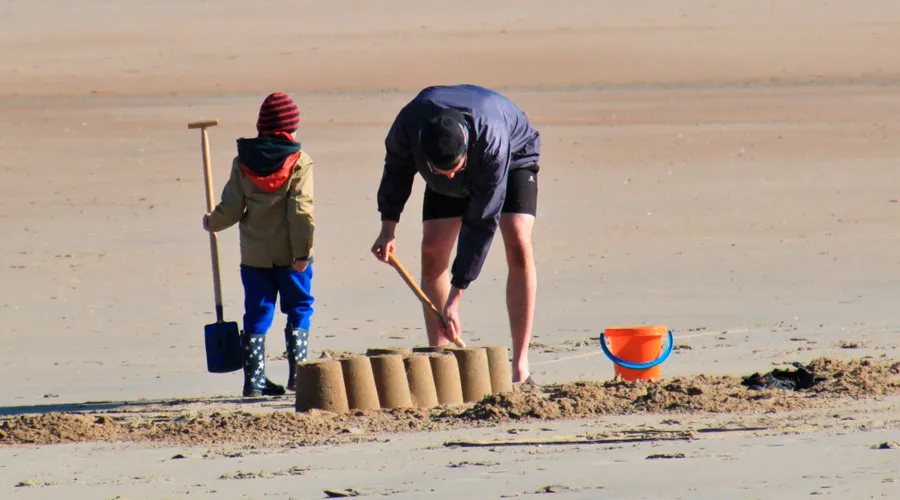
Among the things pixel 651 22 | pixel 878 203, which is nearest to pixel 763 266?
pixel 878 203

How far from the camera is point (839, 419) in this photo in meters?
5.68

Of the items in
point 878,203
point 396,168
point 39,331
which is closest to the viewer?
point 396,168

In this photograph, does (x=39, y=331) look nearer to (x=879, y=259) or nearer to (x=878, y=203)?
(x=879, y=259)

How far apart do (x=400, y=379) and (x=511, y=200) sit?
993 mm

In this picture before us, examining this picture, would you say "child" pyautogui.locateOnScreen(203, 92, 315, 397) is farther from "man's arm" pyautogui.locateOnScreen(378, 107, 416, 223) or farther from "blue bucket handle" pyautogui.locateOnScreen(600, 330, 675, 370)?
"blue bucket handle" pyautogui.locateOnScreen(600, 330, 675, 370)

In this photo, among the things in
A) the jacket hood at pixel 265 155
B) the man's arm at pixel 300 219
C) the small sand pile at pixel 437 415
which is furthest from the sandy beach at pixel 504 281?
the jacket hood at pixel 265 155

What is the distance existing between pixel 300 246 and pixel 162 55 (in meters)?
28.8

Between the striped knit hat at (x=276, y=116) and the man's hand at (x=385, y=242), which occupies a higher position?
the striped knit hat at (x=276, y=116)

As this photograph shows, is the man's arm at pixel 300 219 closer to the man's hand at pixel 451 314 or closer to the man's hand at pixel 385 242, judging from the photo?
the man's hand at pixel 385 242

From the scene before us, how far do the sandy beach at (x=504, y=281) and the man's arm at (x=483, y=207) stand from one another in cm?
71

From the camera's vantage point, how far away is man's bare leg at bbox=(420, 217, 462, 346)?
7.05 metres

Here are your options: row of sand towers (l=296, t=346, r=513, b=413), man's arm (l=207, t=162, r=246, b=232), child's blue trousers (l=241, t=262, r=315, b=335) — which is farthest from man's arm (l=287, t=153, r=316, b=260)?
row of sand towers (l=296, t=346, r=513, b=413)

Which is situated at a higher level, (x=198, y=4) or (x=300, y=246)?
(x=198, y=4)

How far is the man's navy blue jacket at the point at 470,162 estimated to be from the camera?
20.6 feet
